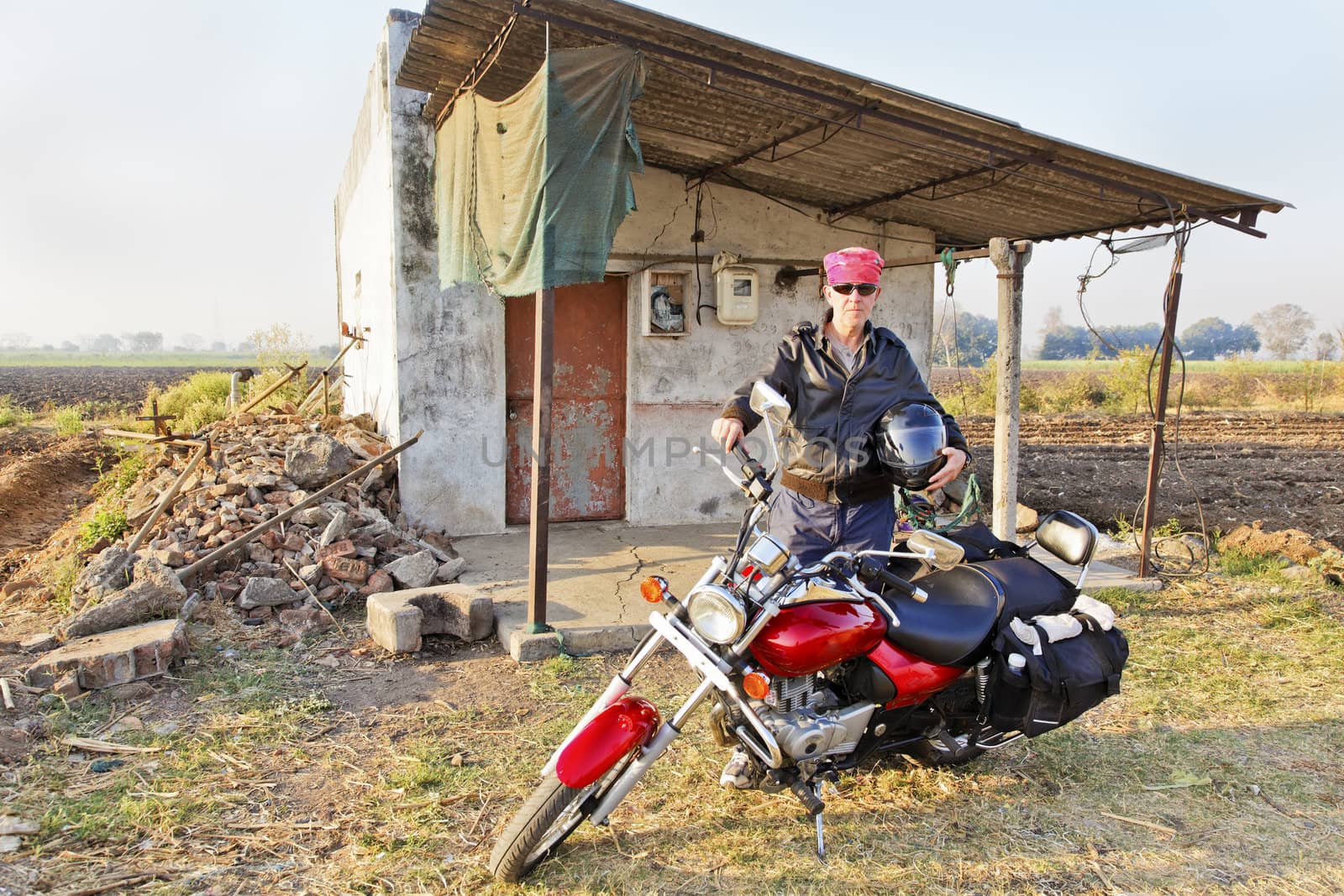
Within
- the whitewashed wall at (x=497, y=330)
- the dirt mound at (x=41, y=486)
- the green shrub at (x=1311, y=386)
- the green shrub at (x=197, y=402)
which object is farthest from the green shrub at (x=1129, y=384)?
the dirt mound at (x=41, y=486)

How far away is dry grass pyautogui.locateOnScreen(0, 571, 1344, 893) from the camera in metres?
2.63

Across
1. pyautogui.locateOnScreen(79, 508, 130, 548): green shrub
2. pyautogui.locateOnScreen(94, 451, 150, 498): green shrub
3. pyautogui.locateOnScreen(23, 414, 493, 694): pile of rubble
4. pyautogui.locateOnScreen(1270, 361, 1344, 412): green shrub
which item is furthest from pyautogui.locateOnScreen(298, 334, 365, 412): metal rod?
pyautogui.locateOnScreen(1270, 361, 1344, 412): green shrub

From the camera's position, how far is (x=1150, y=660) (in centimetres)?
465

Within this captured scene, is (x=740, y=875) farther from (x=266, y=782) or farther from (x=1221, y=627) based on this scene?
(x=1221, y=627)

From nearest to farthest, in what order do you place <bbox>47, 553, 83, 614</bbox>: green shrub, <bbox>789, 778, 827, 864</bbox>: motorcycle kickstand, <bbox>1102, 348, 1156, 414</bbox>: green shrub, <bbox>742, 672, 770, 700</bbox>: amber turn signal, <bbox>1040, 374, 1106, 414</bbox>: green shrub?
<bbox>742, 672, 770, 700</bbox>: amber turn signal < <bbox>789, 778, 827, 864</bbox>: motorcycle kickstand < <bbox>47, 553, 83, 614</bbox>: green shrub < <bbox>1102, 348, 1156, 414</bbox>: green shrub < <bbox>1040, 374, 1106, 414</bbox>: green shrub

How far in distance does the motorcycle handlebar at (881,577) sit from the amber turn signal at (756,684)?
44 centimetres

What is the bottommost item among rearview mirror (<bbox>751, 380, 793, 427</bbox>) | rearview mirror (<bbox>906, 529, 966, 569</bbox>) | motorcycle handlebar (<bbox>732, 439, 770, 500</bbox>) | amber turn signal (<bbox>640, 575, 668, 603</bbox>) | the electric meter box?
amber turn signal (<bbox>640, 575, 668, 603</bbox>)

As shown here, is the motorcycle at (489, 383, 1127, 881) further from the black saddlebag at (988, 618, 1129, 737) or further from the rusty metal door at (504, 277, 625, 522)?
the rusty metal door at (504, 277, 625, 522)

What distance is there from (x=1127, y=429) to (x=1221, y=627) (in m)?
14.0

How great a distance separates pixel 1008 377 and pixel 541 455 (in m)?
3.77

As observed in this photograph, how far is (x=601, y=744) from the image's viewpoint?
240cm

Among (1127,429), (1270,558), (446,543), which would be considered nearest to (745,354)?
(446,543)

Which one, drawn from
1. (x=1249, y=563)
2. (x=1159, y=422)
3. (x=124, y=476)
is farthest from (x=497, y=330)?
(x=1249, y=563)

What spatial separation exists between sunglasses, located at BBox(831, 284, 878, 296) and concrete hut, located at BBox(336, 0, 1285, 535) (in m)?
1.78
